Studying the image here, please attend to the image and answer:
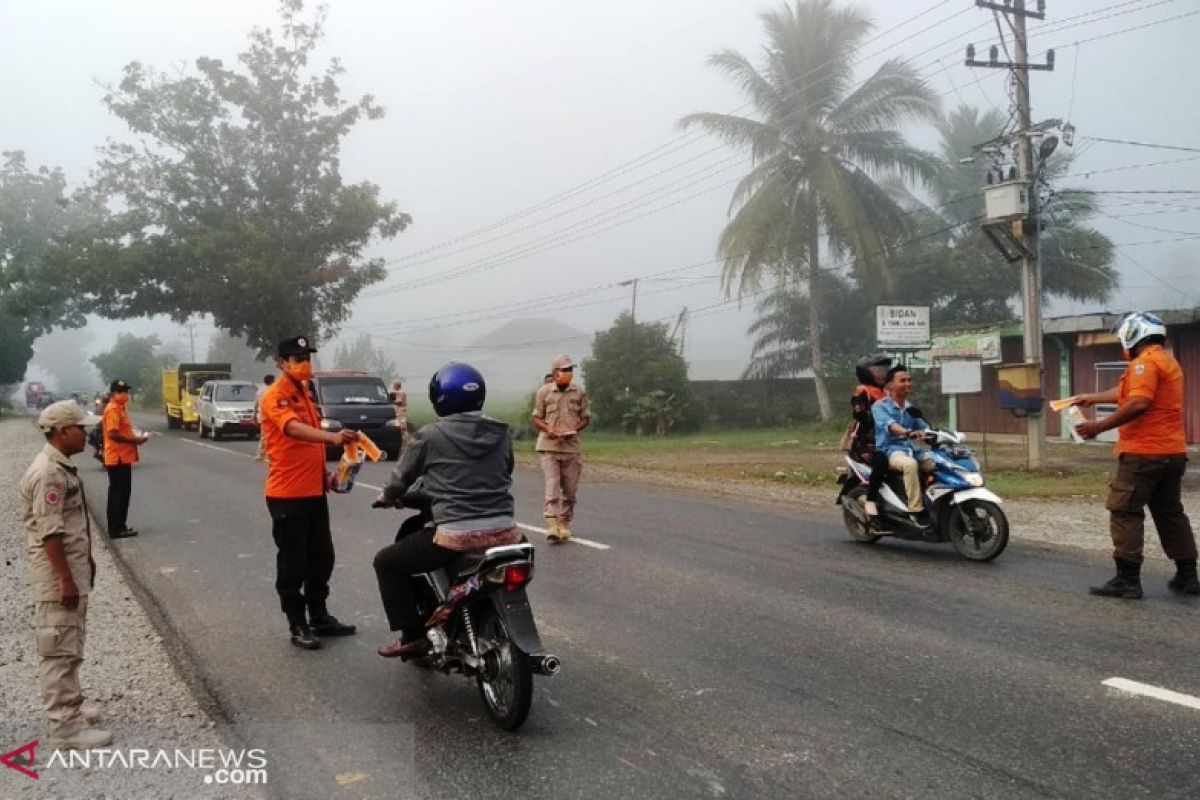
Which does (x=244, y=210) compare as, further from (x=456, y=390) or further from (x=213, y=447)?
(x=456, y=390)

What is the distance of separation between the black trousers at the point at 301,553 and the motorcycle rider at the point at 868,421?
4.96 m

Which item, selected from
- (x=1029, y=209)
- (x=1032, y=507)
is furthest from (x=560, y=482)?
(x=1029, y=209)

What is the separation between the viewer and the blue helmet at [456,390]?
467 cm

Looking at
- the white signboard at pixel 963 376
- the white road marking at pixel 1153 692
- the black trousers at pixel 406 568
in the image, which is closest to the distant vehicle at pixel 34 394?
the white signboard at pixel 963 376

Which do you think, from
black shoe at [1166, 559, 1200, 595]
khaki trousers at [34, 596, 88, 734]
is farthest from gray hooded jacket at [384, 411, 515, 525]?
black shoe at [1166, 559, 1200, 595]

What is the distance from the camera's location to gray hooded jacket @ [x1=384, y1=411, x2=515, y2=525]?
4.61 metres

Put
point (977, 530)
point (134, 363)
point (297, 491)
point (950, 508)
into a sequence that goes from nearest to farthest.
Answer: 1. point (297, 491)
2. point (977, 530)
3. point (950, 508)
4. point (134, 363)

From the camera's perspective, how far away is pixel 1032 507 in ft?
39.0

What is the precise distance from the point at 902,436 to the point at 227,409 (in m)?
24.8

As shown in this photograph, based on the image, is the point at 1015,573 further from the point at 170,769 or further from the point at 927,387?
the point at 927,387

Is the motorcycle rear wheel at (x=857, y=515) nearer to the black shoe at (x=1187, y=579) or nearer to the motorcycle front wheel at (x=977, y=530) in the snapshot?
the motorcycle front wheel at (x=977, y=530)

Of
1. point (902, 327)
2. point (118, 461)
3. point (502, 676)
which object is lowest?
point (502, 676)

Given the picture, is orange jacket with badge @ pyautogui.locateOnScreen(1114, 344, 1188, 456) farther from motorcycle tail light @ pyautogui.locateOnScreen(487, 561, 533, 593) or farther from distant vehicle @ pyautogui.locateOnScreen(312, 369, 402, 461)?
distant vehicle @ pyautogui.locateOnScreen(312, 369, 402, 461)

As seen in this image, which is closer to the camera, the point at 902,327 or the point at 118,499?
the point at 118,499
